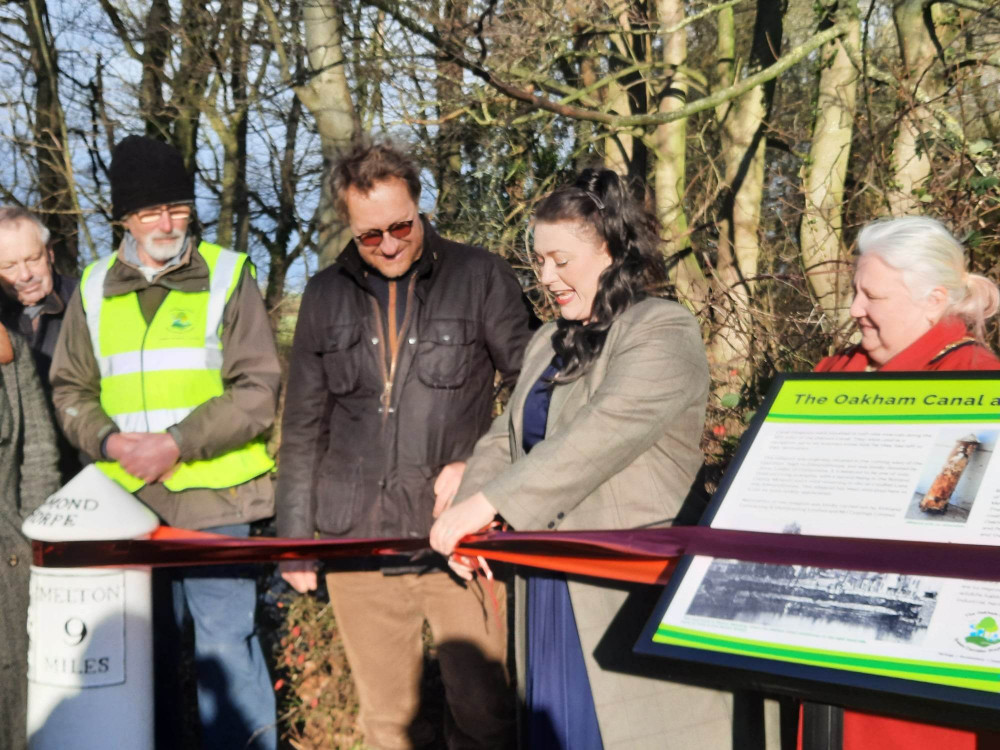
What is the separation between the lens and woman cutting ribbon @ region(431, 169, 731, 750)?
305 cm

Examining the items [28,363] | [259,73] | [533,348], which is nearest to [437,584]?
[533,348]

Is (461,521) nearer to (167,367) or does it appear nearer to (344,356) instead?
(344,356)

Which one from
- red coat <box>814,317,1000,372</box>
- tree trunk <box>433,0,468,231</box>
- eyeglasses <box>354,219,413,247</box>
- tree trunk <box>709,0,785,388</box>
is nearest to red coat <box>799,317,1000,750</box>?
red coat <box>814,317,1000,372</box>

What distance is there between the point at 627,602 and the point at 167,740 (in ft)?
6.84

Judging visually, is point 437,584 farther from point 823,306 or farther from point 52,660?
point 823,306

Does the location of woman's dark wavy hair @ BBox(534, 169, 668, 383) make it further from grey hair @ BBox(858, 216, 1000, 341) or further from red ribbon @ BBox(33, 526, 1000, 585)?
grey hair @ BBox(858, 216, 1000, 341)

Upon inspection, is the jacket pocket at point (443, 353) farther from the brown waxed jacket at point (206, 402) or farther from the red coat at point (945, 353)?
the red coat at point (945, 353)

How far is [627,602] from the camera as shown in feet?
10.3

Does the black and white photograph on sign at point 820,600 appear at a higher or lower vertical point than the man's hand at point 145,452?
lower

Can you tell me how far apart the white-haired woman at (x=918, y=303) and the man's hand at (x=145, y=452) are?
237 cm

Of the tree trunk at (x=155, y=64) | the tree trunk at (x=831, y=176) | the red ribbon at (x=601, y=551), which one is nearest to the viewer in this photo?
the red ribbon at (x=601, y=551)

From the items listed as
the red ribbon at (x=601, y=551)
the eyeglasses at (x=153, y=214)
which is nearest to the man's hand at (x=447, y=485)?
the red ribbon at (x=601, y=551)

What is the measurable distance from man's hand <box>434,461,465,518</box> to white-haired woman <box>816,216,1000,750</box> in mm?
1397

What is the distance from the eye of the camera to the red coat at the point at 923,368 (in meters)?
2.54
